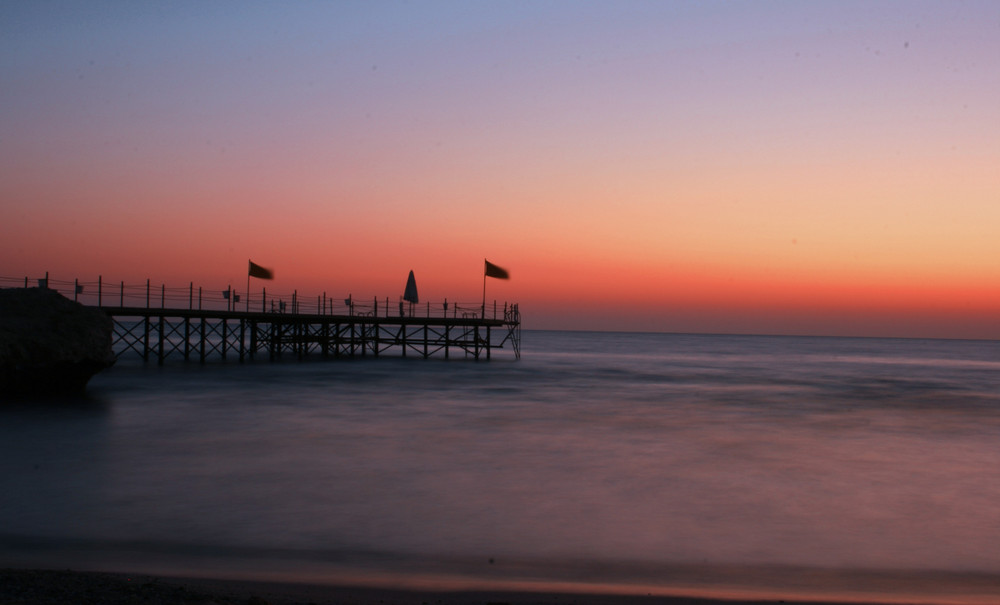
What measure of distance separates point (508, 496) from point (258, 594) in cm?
580

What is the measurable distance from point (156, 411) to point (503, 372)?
23.9 metres

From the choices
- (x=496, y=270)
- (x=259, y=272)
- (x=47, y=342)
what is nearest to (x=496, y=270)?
(x=496, y=270)

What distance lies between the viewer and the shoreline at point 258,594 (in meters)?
5.66

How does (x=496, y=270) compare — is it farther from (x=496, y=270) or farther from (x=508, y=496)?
(x=508, y=496)

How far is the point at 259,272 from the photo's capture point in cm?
4912

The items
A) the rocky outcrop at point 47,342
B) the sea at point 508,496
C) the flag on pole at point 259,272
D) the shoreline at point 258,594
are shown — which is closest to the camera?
the shoreline at point 258,594

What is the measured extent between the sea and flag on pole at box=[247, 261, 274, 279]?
23.9 meters

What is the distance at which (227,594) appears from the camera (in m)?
6.07

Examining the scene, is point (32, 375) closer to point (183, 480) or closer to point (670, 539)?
point (183, 480)

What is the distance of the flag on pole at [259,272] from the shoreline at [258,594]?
143 feet

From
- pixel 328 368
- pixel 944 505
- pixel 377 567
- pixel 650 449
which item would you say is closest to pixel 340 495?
pixel 377 567

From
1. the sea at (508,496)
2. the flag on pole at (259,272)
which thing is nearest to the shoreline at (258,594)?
the sea at (508,496)

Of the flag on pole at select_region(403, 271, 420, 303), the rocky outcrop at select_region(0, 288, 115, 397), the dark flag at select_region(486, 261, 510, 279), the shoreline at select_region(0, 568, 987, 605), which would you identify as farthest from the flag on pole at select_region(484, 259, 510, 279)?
the shoreline at select_region(0, 568, 987, 605)

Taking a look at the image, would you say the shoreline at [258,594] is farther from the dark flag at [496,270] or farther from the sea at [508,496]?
the dark flag at [496,270]
